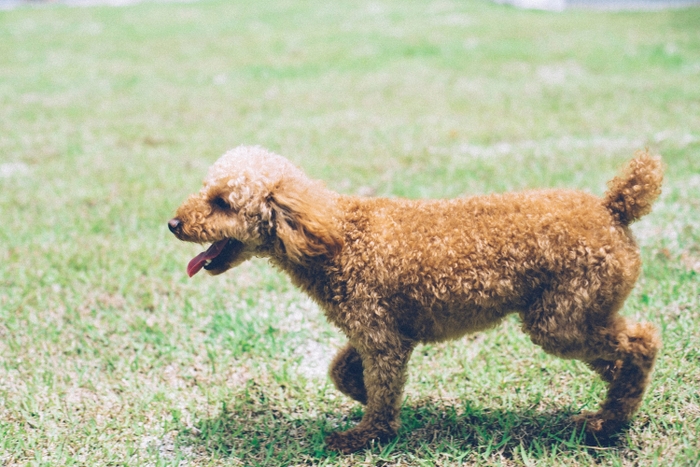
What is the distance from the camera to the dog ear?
254cm

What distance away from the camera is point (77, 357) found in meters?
3.39

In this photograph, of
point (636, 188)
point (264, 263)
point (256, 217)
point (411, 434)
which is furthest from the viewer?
point (264, 263)

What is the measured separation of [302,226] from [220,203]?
37 centimetres

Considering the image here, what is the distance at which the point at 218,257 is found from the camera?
271 cm

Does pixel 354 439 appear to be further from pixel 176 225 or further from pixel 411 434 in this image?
pixel 176 225

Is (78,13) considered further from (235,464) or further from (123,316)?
(235,464)

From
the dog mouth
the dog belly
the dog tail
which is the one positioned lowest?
the dog belly

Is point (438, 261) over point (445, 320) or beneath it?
over

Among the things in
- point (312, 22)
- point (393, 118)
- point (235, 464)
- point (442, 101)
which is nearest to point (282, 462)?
point (235, 464)

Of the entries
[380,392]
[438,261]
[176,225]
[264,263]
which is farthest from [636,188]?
[264,263]

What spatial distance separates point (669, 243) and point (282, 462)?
2.87m

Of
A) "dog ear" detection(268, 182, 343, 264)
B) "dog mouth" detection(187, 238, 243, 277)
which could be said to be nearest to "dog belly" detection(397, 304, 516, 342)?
"dog ear" detection(268, 182, 343, 264)

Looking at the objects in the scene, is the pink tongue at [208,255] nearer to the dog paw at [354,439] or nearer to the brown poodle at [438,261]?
the brown poodle at [438,261]

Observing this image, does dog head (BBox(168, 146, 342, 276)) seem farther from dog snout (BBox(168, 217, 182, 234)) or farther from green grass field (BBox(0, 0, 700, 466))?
green grass field (BBox(0, 0, 700, 466))
